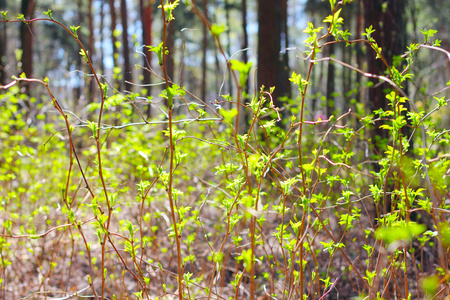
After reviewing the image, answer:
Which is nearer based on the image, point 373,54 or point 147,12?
point 373,54

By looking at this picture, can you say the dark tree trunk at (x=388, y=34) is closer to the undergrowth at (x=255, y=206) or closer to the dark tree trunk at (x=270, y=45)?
the undergrowth at (x=255, y=206)

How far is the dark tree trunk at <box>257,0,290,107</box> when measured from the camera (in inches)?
190

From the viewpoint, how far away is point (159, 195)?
2.92 m

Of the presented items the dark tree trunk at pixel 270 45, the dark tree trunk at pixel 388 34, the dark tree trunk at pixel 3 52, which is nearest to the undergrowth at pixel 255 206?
the dark tree trunk at pixel 388 34

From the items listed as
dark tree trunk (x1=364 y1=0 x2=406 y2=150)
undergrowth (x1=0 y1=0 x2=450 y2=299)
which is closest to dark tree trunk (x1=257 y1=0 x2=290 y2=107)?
undergrowth (x1=0 y1=0 x2=450 y2=299)

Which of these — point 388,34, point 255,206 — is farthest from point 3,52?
point 255,206

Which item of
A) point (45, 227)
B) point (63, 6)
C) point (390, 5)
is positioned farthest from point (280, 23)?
point (63, 6)

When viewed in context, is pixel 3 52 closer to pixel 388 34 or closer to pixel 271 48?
pixel 271 48

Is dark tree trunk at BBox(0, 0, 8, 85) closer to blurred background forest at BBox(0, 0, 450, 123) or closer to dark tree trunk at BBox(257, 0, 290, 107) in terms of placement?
blurred background forest at BBox(0, 0, 450, 123)

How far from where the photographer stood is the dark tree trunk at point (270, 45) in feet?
15.8

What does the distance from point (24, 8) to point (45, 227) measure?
21.4 feet

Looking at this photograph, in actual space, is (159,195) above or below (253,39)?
below

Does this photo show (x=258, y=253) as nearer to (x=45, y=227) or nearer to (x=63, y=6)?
(x=45, y=227)

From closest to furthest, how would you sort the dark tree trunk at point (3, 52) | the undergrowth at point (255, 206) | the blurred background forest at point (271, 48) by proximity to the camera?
the undergrowth at point (255, 206)
the blurred background forest at point (271, 48)
the dark tree trunk at point (3, 52)
